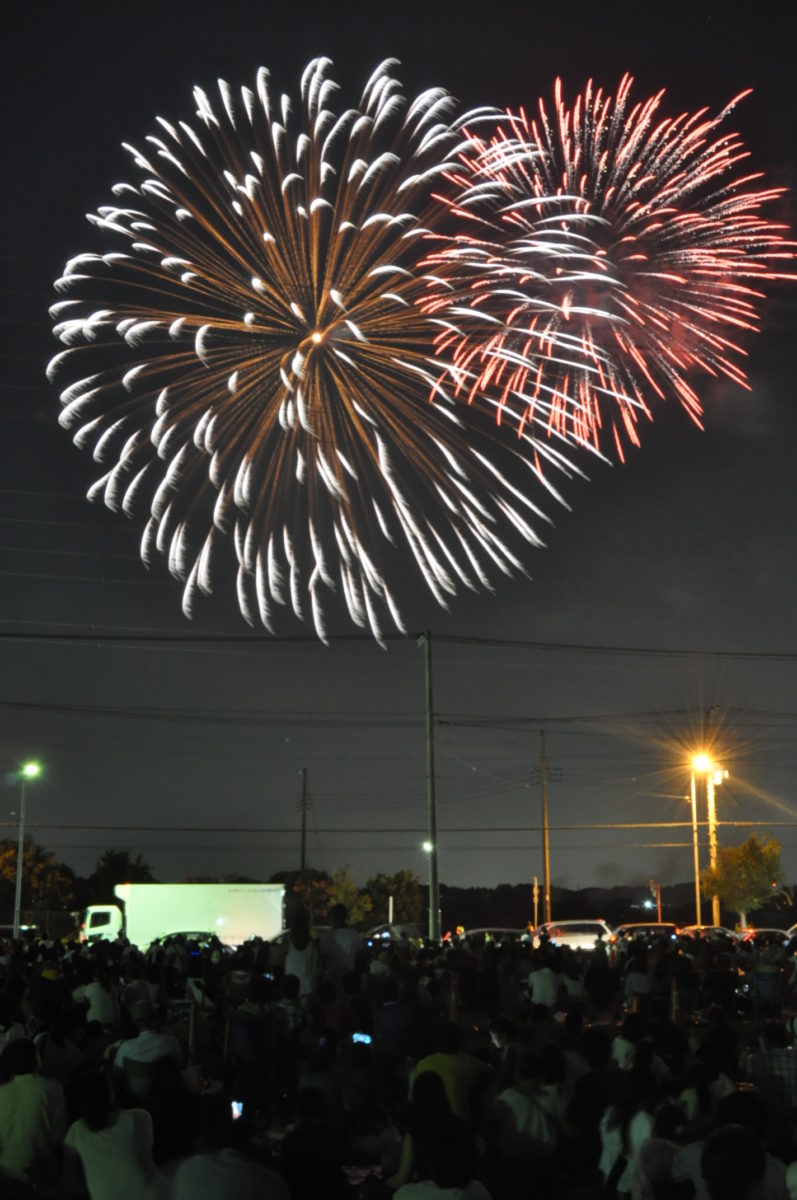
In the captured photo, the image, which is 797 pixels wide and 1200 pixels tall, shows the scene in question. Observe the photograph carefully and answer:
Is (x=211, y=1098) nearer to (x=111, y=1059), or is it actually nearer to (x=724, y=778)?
(x=111, y=1059)

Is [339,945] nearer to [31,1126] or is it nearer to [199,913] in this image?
[31,1126]

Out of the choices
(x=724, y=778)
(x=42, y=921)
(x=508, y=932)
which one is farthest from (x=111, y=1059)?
(x=42, y=921)

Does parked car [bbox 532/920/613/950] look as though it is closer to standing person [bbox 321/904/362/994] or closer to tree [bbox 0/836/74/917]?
standing person [bbox 321/904/362/994]

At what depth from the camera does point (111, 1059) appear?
12.3 m

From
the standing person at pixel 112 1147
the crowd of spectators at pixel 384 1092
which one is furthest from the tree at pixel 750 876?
the standing person at pixel 112 1147

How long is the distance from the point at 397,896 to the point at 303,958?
291ft

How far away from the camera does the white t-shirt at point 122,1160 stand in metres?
7.07

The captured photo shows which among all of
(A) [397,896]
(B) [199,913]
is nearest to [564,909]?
(A) [397,896]

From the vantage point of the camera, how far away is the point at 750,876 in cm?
8181

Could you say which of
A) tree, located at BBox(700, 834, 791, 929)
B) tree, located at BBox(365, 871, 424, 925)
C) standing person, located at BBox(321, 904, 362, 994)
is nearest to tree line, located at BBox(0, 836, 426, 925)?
tree, located at BBox(365, 871, 424, 925)

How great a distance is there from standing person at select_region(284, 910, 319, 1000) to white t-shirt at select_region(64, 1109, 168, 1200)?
8.77 m

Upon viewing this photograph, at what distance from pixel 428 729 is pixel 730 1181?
3297 centimetres

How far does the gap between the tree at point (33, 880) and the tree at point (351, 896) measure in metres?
18.7

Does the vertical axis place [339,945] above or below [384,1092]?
above
